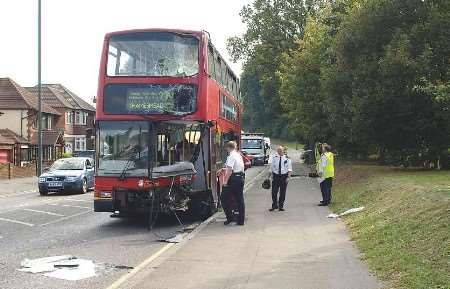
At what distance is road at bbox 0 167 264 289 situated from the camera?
8133 millimetres

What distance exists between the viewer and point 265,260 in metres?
8.93

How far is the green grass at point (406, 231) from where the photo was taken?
7.32 metres

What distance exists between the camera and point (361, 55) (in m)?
22.4

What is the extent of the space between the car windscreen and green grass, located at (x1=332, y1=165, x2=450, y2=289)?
43.7 ft

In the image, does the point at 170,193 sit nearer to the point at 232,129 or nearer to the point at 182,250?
the point at 182,250

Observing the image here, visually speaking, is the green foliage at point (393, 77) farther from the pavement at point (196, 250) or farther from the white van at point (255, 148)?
the white van at point (255, 148)

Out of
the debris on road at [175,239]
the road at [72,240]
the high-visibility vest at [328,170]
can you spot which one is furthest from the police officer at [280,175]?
the debris on road at [175,239]

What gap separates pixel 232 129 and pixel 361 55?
584 cm

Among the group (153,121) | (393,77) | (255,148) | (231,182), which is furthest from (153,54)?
(255,148)

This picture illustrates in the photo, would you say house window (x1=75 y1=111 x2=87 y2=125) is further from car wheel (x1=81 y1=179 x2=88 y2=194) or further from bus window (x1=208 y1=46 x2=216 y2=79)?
bus window (x1=208 y1=46 x2=216 y2=79)

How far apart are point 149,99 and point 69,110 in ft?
176

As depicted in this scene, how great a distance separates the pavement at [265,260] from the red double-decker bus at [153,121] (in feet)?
4.83

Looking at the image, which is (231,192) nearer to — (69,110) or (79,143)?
(69,110)

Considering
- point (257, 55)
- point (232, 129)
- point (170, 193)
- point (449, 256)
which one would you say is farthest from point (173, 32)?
point (257, 55)
